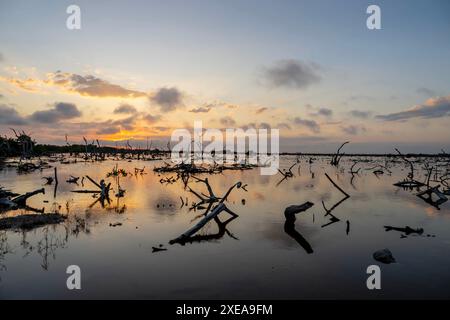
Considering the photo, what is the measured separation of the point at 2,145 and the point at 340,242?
7905 centimetres

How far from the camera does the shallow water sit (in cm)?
901

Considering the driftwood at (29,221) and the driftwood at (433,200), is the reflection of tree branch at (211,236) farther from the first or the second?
the driftwood at (433,200)

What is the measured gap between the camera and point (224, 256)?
11.9 metres

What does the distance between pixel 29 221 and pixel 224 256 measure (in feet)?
33.7

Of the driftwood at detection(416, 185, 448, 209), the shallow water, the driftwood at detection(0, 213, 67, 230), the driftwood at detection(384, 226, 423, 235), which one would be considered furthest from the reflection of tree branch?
the driftwood at detection(416, 185, 448, 209)

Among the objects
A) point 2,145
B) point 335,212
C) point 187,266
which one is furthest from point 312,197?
point 2,145

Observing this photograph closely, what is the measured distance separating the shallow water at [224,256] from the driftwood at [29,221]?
0.70 meters

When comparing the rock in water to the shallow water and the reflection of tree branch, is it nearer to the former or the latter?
the shallow water

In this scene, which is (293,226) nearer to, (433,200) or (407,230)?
(407,230)

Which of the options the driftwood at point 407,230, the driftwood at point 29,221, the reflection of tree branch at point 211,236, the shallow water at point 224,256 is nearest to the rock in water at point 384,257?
Answer: the shallow water at point 224,256

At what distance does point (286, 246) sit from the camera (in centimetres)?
1325

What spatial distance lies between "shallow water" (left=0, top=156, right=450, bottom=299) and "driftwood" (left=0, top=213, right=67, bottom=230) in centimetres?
70

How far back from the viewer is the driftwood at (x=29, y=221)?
47.3 feet
